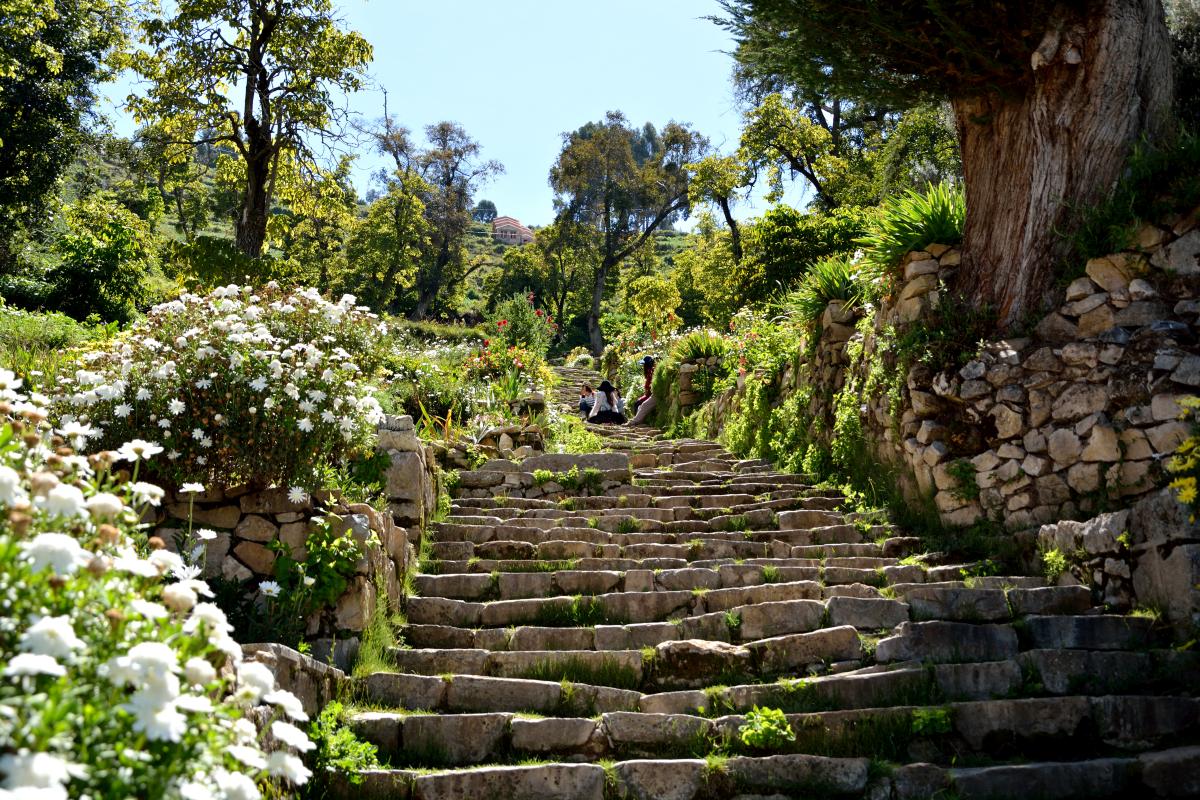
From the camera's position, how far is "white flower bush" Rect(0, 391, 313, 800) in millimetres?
1863

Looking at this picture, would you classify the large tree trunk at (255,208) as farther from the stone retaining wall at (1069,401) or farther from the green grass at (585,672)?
the green grass at (585,672)

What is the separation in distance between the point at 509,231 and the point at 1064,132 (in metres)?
78.0

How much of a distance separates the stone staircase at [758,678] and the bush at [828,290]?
3.14m

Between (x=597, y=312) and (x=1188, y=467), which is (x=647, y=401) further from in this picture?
(x=597, y=312)

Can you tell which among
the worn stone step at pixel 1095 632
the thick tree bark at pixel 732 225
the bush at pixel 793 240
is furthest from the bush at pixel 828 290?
the thick tree bark at pixel 732 225

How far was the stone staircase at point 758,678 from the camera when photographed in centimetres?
424

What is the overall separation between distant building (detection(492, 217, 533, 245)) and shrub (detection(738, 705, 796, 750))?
7758cm

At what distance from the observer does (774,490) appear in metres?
Answer: 8.92

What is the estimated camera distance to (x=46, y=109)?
1833cm

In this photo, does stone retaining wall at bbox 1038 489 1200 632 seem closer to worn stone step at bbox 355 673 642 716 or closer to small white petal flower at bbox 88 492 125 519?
worn stone step at bbox 355 673 642 716

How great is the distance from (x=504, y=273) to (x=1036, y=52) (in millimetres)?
37647

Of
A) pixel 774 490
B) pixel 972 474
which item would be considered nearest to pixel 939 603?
pixel 972 474

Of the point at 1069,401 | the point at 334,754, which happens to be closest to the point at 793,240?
the point at 1069,401

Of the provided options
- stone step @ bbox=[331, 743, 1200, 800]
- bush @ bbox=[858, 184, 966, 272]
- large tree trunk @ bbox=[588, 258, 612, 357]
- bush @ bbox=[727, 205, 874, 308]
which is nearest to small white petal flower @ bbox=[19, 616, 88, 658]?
stone step @ bbox=[331, 743, 1200, 800]
